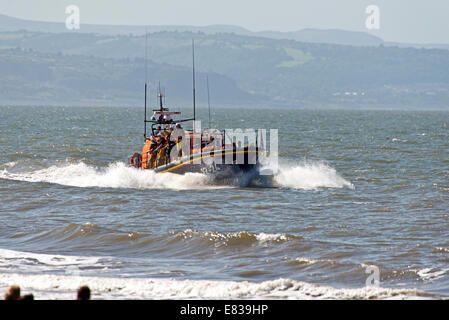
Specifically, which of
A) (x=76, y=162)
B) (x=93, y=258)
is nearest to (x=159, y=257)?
(x=93, y=258)

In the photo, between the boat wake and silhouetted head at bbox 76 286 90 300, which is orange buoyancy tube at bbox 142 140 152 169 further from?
silhouetted head at bbox 76 286 90 300

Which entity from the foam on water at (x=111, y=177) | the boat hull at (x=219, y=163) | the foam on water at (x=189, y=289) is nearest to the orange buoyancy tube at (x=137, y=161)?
the foam on water at (x=111, y=177)

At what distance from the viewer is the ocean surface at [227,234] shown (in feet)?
48.3

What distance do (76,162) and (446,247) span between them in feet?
86.0

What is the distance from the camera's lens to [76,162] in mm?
Result: 41219

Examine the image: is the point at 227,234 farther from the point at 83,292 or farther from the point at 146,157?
the point at 146,157

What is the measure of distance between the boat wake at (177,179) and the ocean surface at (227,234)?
61mm

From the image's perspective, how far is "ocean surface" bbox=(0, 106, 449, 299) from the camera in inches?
579

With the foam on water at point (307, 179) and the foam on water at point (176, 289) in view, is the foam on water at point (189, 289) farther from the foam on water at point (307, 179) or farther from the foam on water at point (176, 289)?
the foam on water at point (307, 179)

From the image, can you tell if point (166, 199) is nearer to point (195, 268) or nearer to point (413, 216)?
point (413, 216)

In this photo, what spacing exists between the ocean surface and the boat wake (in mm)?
61

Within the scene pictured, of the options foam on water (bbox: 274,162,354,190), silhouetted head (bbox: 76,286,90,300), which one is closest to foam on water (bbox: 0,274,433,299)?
silhouetted head (bbox: 76,286,90,300)

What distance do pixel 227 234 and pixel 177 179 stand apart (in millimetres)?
10252

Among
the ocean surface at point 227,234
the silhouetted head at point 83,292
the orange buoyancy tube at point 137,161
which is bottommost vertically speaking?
the ocean surface at point 227,234
